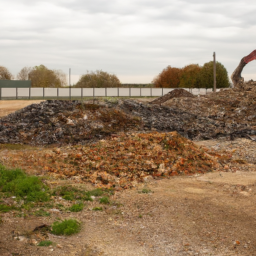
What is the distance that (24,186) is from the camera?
24.8 ft

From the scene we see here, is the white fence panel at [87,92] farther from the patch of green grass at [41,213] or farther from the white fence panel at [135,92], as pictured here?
the patch of green grass at [41,213]

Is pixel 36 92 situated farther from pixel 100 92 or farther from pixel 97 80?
pixel 97 80

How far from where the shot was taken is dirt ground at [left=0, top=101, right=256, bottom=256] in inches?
203

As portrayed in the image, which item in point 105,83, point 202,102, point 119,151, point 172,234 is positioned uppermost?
point 105,83

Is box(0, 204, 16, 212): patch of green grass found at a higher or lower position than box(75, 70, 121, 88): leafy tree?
lower

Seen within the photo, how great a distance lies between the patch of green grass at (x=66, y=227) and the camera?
5.65 metres

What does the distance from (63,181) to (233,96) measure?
1561cm

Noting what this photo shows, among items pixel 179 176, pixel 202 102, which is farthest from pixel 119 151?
pixel 202 102

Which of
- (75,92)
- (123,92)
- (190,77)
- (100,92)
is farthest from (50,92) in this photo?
(190,77)

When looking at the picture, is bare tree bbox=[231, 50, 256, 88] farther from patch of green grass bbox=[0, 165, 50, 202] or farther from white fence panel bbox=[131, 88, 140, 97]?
white fence panel bbox=[131, 88, 140, 97]

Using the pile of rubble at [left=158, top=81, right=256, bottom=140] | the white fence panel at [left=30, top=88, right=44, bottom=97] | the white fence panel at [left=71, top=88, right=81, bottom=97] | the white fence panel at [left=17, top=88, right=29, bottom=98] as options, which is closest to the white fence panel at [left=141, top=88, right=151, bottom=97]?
the white fence panel at [left=71, top=88, right=81, bottom=97]

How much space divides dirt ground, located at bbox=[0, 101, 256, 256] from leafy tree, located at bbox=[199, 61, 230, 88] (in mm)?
45944

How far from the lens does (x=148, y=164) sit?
9.59 meters

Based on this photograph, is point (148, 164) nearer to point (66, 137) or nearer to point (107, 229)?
point (107, 229)
